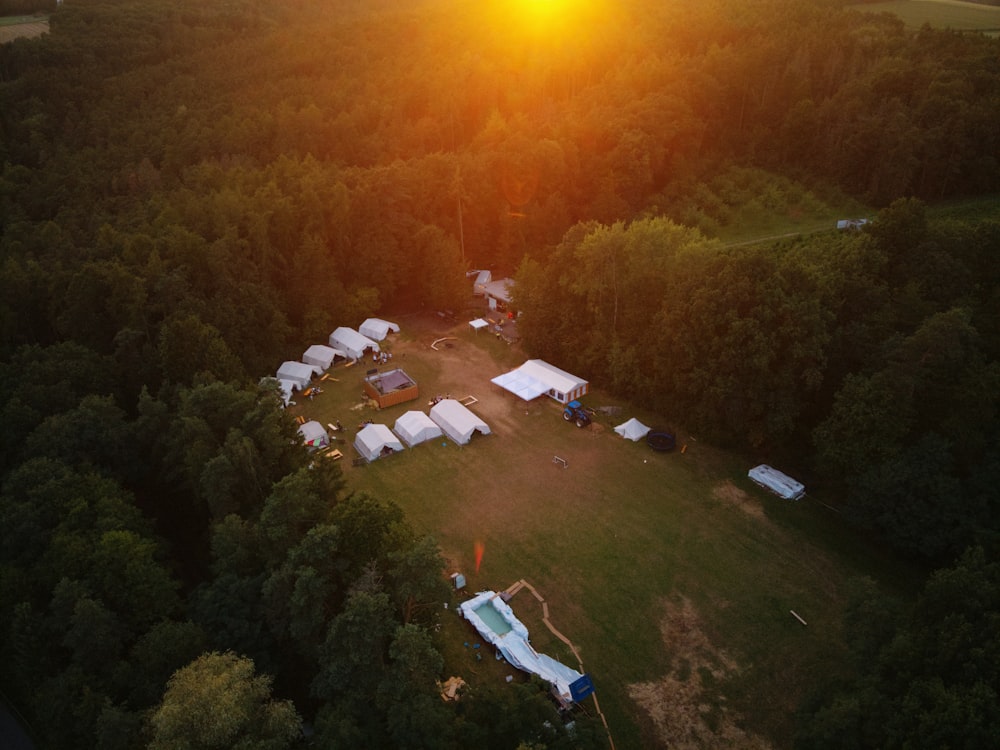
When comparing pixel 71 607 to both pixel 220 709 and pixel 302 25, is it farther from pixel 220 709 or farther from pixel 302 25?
pixel 302 25

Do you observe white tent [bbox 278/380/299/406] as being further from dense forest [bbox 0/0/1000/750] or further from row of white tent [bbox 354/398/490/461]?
row of white tent [bbox 354/398/490/461]

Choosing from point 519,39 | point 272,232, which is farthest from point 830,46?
point 272,232

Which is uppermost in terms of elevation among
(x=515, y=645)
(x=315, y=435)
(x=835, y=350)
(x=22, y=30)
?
(x=22, y=30)

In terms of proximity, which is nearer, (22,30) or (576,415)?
(576,415)

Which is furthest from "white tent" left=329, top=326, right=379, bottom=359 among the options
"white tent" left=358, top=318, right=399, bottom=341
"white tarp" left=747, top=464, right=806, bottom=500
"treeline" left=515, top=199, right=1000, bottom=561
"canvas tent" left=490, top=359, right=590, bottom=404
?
"white tarp" left=747, top=464, right=806, bottom=500

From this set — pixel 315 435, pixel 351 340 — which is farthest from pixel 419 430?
pixel 351 340

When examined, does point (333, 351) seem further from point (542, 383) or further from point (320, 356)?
point (542, 383)

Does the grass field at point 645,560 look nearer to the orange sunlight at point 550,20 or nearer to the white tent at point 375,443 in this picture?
the white tent at point 375,443
